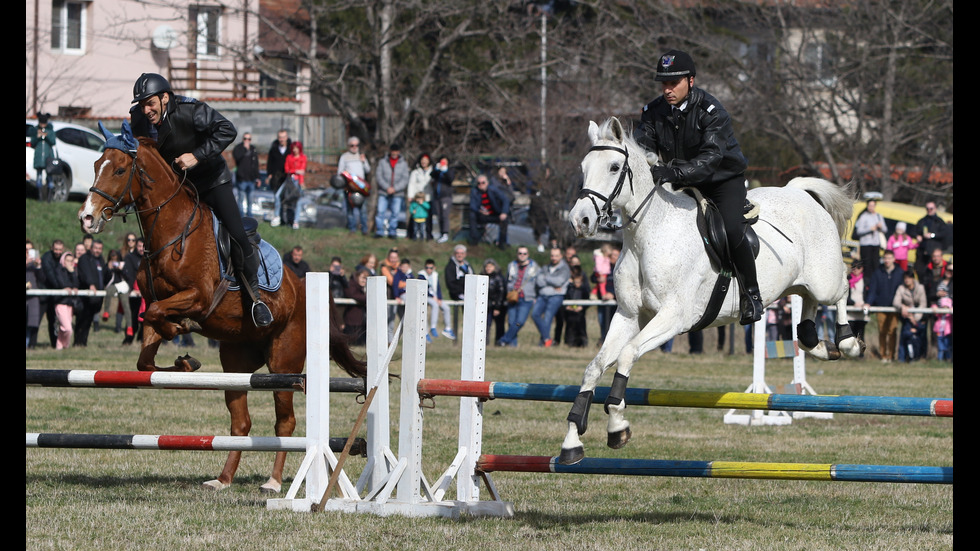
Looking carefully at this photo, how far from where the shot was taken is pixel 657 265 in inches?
283

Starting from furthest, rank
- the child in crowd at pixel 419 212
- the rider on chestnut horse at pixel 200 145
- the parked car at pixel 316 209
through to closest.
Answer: the parked car at pixel 316 209 < the child in crowd at pixel 419 212 < the rider on chestnut horse at pixel 200 145

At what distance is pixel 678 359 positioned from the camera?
20.6 m

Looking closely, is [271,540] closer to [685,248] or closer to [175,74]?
[685,248]

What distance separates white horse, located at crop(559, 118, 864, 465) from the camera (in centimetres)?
684

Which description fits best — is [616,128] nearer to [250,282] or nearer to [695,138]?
[695,138]

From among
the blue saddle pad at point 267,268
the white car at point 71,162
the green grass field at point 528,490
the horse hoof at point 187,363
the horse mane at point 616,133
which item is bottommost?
the green grass field at point 528,490

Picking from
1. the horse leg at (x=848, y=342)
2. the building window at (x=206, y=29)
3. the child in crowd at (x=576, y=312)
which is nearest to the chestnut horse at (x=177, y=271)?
the horse leg at (x=848, y=342)

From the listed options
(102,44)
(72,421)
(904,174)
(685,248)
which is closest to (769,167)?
(904,174)

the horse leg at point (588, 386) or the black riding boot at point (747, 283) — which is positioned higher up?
the black riding boot at point (747, 283)

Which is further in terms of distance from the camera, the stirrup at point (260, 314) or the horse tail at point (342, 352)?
the horse tail at point (342, 352)

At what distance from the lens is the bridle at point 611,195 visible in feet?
22.3

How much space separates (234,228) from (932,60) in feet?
85.3

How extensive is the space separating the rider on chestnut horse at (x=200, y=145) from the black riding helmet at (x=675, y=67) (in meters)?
3.10

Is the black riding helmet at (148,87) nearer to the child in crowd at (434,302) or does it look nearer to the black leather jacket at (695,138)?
the black leather jacket at (695,138)
